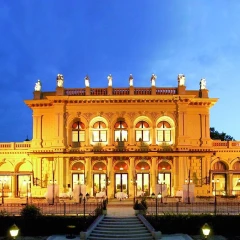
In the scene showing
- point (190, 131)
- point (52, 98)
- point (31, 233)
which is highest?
point (52, 98)

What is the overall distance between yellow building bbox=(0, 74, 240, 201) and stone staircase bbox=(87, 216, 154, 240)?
1815 centimetres

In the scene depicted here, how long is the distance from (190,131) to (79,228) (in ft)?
81.7

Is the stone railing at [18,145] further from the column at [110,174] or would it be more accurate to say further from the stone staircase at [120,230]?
the stone staircase at [120,230]

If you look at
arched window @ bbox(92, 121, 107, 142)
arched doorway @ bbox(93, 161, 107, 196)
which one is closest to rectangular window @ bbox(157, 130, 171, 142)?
arched window @ bbox(92, 121, 107, 142)

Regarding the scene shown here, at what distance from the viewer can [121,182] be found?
51.4 meters

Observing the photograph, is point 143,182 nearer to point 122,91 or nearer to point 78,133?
point 78,133

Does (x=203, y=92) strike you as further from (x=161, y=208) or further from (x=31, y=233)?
(x=31, y=233)

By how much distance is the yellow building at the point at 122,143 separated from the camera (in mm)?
50812

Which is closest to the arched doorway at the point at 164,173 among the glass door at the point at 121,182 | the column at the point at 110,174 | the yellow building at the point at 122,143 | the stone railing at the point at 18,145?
the yellow building at the point at 122,143

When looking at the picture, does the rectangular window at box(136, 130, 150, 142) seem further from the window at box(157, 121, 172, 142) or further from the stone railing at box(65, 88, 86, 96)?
the stone railing at box(65, 88, 86, 96)

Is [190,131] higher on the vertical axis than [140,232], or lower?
higher

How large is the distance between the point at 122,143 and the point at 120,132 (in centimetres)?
133

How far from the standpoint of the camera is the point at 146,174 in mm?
51438

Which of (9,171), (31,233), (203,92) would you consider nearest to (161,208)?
(31,233)
